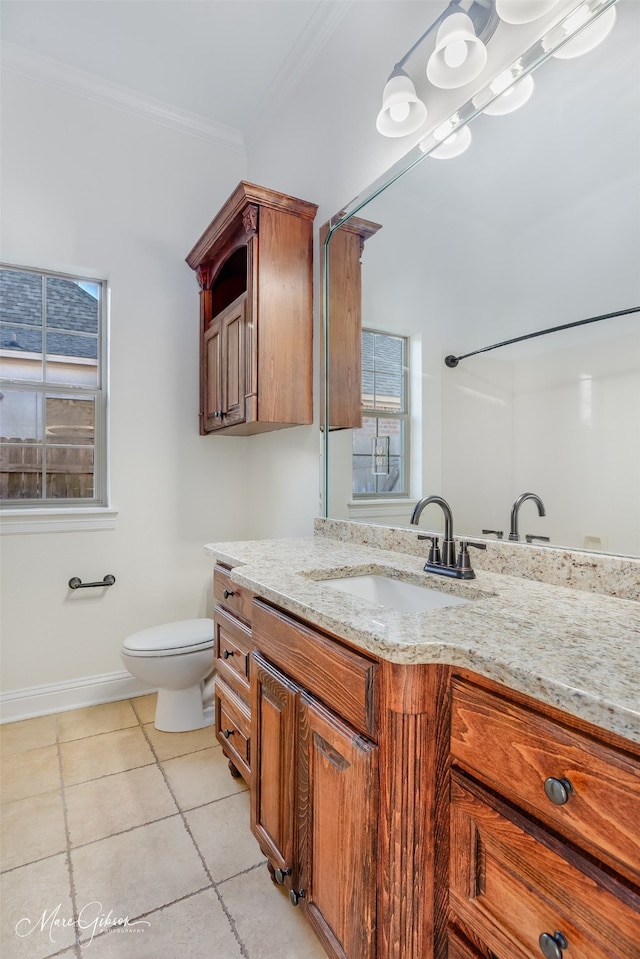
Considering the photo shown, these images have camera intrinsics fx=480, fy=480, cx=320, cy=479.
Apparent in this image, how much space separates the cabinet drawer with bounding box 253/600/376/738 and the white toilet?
0.91m

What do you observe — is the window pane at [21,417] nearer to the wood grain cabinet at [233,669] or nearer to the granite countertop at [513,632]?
the wood grain cabinet at [233,669]

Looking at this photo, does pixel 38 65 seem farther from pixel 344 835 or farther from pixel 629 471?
pixel 344 835

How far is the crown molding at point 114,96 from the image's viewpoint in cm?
224

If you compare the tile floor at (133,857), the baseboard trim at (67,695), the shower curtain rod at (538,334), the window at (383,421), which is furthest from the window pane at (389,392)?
the baseboard trim at (67,695)

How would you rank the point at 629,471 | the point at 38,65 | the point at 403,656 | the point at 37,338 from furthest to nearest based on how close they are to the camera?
the point at 37,338 < the point at 38,65 < the point at 629,471 < the point at 403,656

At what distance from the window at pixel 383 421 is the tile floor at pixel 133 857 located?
48.7 inches

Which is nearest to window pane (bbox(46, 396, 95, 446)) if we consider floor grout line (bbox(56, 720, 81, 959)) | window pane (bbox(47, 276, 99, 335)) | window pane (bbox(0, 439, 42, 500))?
window pane (bbox(0, 439, 42, 500))

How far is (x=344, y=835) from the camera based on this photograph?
3.06ft

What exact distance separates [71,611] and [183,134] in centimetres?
262

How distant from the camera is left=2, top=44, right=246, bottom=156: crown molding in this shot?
88.4 inches

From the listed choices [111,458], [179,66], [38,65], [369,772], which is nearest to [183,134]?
[179,66]

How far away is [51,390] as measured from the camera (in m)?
2.47

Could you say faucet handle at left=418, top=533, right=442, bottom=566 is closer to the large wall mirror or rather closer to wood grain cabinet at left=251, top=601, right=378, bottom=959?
the large wall mirror

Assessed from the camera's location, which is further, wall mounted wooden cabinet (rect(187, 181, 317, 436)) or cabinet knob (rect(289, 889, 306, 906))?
wall mounted wooden cabinet (rect(187, 181, 317, 436))
